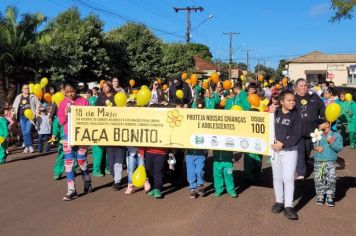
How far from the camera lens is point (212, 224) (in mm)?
5566

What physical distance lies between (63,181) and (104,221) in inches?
104

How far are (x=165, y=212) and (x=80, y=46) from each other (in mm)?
20128

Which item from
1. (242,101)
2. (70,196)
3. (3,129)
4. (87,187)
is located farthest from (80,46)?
(70,196)

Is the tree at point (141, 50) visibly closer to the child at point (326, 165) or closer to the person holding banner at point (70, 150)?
the person holding banner at point (70, 150)

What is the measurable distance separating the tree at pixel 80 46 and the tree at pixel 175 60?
10.0 m

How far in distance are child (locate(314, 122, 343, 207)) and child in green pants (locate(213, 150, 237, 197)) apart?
126 cm

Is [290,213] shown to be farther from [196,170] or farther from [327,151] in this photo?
[196,170]

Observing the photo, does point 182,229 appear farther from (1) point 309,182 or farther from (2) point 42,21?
(2) point 42,21

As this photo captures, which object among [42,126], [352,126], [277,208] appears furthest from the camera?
[352,126]

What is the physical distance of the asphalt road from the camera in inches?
211

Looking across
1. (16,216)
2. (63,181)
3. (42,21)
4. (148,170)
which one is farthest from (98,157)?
(42,21)

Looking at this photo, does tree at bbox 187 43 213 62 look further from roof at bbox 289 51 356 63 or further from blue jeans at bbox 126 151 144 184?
blue jeans at bbox 126 151 144 184

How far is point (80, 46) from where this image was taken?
2477 centimetres

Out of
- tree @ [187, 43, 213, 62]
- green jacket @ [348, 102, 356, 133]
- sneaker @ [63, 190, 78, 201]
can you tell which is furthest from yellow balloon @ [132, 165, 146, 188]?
tree @ [187, 43, 213, 62]
